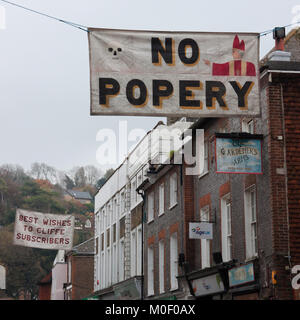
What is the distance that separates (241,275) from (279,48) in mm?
7002

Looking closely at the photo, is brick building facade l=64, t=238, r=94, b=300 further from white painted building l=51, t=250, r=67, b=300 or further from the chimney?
the chimney

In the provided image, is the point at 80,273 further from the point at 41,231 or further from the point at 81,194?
the point at 81,194

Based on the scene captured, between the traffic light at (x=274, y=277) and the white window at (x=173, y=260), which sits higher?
the white window at (x=173, y=260)

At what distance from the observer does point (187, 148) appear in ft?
89.9

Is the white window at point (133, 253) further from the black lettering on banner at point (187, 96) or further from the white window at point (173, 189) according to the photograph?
the black lettering on banner at point (187, 96)

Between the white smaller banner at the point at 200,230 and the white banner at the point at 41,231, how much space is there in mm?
6096

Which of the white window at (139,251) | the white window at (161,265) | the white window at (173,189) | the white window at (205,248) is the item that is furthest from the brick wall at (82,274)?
the white window at (205,248)

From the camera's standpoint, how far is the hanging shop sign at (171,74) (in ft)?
45.6

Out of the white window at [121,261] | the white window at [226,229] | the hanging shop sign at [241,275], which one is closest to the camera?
the hanging shop sign at [241,275]

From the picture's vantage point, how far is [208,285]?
24.4m

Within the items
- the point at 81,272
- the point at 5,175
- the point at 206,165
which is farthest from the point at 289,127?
the point at 5,175
